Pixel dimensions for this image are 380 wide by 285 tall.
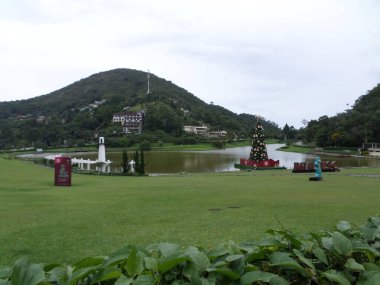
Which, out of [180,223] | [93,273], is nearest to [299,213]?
[180,223]

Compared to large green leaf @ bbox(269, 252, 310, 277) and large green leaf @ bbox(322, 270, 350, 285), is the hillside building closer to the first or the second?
large green leaf @ bbox(269, 252, 310, 277)

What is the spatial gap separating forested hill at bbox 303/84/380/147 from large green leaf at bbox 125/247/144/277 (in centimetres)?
8004

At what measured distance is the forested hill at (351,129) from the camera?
7588 centimetres

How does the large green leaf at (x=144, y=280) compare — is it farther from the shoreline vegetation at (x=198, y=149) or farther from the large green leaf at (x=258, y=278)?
the shoreline vegetation at (x=198, y=149)

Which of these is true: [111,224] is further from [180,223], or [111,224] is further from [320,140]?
[320,140]

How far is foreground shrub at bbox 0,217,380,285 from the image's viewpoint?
4.70 ft

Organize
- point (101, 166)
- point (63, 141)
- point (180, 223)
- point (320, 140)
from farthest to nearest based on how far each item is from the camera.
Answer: point (63, 141), point (320, 140), point (101, 166), point (180, 223)

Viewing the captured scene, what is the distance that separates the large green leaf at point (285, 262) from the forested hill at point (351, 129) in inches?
3137

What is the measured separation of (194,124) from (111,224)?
13408 cm

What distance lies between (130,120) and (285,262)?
127210mm

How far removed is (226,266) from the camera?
1593mm

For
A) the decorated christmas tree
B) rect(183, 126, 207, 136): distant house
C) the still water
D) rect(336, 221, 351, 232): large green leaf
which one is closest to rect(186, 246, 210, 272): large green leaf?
rect(336, 221, 351, 232): large green leaf

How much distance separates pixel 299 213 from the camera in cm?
762

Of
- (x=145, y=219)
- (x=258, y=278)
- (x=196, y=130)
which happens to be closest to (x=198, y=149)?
(x=196, y=130)
